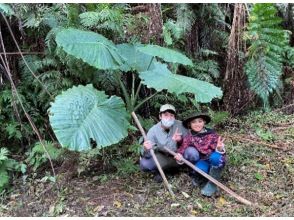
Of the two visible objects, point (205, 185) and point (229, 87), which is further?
point (229, 87)

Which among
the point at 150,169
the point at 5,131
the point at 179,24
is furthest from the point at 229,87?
the point at 5,131

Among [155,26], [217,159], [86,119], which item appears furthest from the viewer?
[155,26]

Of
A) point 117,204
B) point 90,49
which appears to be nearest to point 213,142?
point 117,204

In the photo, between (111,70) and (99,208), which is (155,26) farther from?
(99,208)

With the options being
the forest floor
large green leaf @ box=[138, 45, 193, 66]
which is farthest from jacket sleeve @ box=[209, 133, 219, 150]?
large green leaf @ box=[138, 45, 193, 66]

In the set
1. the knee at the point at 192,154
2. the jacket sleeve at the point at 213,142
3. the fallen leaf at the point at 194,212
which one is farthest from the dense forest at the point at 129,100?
the jacket sleeve at the point at 213,142

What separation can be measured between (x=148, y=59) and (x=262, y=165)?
1.50m

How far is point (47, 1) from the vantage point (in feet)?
16.5

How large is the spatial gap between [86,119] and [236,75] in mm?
2651

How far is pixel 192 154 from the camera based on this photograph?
385 centimetres

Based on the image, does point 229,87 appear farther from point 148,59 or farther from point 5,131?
point 5,131

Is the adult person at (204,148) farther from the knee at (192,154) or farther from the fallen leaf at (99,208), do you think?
the fallen leaf at (99,208)

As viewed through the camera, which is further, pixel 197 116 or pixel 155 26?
pixel 155 26

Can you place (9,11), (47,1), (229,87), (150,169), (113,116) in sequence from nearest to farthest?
(113,116) → (150,169) → (9,11) → (47,1) → (229,87)
